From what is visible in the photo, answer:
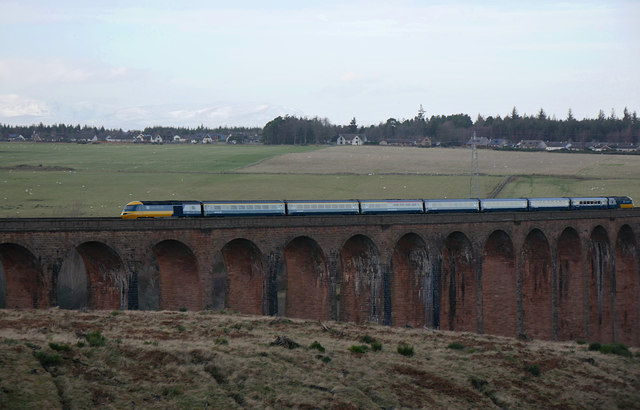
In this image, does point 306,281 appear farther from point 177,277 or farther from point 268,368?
point 268,368

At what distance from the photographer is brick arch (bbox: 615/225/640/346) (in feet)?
209

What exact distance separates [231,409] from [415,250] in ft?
88.3

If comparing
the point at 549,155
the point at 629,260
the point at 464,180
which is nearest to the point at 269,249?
the point at 629,260

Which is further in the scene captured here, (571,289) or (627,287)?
(627,287)

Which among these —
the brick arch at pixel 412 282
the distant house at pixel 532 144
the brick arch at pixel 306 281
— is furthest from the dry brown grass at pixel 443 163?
the brick arch at pixel 306 281

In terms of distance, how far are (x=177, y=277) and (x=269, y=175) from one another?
61350 mm

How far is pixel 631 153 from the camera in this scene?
142000 millimetres

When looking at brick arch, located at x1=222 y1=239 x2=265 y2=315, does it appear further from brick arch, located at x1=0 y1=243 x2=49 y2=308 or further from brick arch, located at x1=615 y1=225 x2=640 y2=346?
brick arch, located at x1=615 y1=225 x2=640 y2=346

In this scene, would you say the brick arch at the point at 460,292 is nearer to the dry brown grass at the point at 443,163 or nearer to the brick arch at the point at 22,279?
the brick arch at the point at 22,279

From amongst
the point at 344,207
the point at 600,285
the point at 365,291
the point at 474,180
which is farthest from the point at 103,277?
the point at 474,180

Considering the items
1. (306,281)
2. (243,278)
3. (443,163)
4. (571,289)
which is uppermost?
(443,163)

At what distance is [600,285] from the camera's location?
205 ft

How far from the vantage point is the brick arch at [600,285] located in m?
61.5

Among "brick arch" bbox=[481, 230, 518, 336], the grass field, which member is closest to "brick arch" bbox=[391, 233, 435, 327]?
"brick arch" bbox=[481, 230, 518, 336]
